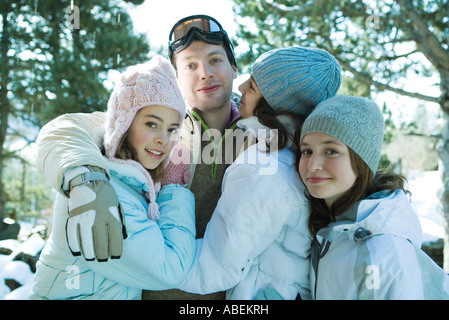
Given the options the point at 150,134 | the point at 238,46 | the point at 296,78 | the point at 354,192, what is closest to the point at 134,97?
the point at 150,134

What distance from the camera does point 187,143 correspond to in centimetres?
215

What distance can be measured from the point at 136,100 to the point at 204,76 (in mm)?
668

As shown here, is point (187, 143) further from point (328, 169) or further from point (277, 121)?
point (328, 169)

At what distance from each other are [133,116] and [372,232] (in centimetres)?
116

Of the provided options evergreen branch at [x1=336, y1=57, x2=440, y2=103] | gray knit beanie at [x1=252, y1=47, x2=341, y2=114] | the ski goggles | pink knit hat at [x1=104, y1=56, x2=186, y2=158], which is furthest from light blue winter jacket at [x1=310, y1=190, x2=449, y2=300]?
evergreen branch at [x1=336, y1=57, x2=440, y2=103]

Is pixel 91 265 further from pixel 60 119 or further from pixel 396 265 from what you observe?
pixel 396 265

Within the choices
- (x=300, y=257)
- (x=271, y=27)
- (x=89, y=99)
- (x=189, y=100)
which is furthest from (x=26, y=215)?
(x=300, y=257)

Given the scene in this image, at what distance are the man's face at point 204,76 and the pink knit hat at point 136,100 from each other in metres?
0.50

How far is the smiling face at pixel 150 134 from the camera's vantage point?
172 cm

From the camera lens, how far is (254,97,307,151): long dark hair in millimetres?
1733

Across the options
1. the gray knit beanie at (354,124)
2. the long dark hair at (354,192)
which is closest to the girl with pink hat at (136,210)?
the long dark hair at (354,192)

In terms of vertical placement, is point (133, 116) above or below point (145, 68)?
below

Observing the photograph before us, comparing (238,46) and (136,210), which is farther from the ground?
(238,46)
